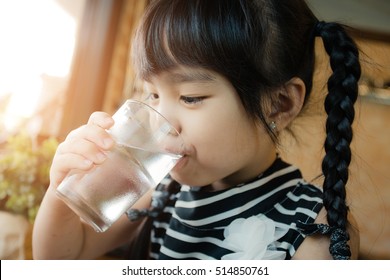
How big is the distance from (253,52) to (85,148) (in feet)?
0.83

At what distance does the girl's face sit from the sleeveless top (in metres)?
0.07

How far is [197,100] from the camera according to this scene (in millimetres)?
480

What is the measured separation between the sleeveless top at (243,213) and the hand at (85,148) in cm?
23

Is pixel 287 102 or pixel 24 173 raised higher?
pixel 287 102

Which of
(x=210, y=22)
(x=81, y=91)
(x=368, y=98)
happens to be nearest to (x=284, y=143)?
(x=368, y=98)

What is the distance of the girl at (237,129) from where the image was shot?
1.55 ft

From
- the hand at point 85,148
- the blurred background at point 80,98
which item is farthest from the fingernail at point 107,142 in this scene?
the blurred background at point 80,98

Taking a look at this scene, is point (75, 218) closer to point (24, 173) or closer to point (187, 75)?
point (187, 75)

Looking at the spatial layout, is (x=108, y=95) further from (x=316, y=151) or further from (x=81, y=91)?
(x=316, y=151)

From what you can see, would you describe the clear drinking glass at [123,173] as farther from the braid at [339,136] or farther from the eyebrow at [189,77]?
the braid at [339,136]

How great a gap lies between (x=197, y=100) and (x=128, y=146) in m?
0.13

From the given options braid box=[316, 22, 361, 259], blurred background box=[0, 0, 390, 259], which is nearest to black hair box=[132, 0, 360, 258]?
braid box=[316, 22, 361, 259]

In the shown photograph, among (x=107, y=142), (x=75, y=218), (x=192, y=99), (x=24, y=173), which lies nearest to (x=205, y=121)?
(x=192, y=99)

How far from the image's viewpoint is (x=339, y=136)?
47 cm
